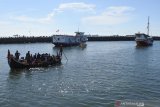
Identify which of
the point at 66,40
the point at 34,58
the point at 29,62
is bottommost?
the point at 29,62

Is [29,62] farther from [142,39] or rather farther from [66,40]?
[142,39]

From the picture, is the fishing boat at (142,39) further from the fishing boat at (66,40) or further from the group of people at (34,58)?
the group of people at (34,58)

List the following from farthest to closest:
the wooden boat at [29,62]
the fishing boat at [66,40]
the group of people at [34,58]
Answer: the fishing boat at [66,40]
the group of people at [34,58]
the wooden boat at [29,62]

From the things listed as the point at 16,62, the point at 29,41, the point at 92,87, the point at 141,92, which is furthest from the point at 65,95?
the point at 29,41

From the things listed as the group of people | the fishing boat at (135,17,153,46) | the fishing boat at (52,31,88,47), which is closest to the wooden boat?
the group of people

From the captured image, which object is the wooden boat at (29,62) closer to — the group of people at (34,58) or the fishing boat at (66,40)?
the group of people at (34,58)

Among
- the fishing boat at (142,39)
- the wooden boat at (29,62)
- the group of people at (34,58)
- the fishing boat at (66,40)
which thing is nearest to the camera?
the wooden boat at (29,62)

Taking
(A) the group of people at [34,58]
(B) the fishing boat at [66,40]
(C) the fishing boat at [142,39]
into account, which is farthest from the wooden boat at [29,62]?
(C) the fishing boat at [142,39]

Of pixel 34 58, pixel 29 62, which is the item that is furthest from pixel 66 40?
pixel 29 62

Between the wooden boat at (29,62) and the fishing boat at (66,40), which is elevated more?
the fishing boat at (66,40)

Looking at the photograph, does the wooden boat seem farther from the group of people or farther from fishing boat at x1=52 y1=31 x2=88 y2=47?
fishing boat at x1=52 y1=31 x2=88 y2=47

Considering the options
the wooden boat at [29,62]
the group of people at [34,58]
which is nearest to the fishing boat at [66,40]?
the wooden boat at [29,62]

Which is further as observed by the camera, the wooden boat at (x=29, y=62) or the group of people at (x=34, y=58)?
the group of people at (x=34, y=58)

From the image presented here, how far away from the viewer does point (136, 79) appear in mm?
33406
